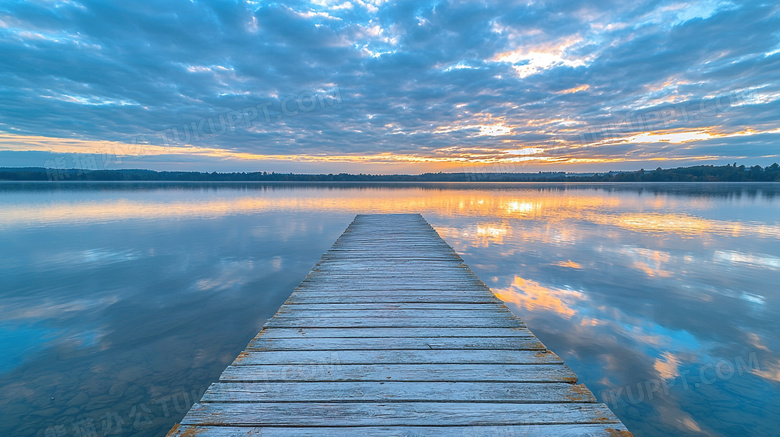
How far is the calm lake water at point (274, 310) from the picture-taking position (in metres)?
4.12

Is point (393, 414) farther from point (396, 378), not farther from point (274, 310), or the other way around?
point (274, 310)

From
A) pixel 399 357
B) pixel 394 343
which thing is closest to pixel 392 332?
pixel 394 343

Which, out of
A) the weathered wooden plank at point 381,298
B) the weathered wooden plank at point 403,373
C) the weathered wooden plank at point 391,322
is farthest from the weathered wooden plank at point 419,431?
the weathered wooden plank at point 381,298

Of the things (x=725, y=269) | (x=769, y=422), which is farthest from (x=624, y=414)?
(x=725, y=269)

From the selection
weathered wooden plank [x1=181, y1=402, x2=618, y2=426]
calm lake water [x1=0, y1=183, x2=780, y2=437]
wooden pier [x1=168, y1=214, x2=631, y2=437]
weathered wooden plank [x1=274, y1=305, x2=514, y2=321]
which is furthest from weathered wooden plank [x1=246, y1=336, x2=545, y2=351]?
calm lake water [x1=0, y1=183, x2=780, y2=437]

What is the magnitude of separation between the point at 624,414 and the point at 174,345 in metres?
6.85

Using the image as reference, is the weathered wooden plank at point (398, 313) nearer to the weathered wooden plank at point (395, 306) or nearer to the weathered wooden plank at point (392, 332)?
the weathered wooden plank at point (395, 306)

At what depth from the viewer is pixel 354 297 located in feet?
17.1

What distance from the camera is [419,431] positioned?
2.40 metres

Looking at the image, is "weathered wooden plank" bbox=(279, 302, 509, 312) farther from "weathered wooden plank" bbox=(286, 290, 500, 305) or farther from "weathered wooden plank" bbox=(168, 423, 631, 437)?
"weathered wooden plank" bbox=(168, 423, 631, 437)

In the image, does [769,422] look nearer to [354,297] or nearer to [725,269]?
[354,297]

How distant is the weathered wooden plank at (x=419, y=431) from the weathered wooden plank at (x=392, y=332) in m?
1.44

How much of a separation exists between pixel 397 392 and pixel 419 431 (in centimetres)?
45

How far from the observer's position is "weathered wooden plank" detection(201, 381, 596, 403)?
2.72 m
